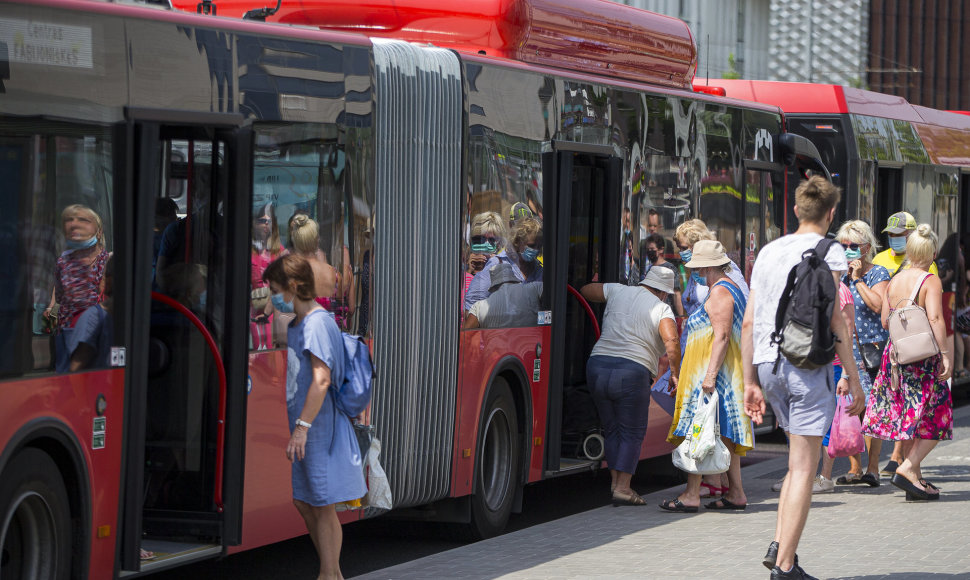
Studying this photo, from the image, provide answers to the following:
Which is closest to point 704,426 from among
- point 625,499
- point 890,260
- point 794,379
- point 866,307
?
point 625,499

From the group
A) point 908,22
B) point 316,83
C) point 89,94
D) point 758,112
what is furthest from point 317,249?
point 908,22

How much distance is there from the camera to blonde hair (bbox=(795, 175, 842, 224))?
7.71 m

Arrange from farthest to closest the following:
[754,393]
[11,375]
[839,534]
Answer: [839,534] → [754,393] → [11,375]

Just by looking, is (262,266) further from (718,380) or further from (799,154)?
(799,154)

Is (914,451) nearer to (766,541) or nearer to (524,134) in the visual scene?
(766,541)

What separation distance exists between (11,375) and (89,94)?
3.78 feet

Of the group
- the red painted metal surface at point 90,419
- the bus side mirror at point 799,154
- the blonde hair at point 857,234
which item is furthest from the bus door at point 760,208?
the red painted metal surface at point 90,419

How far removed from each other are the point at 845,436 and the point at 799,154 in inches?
149

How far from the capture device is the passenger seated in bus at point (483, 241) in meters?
9.30

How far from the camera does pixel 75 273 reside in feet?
20.9

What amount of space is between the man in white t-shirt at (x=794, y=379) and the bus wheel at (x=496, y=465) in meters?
2.25

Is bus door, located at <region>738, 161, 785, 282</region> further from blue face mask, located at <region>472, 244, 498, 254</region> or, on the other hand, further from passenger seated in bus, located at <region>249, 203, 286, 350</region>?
passenger seated in bus, located at <region>249, 203, 286, 350</region>

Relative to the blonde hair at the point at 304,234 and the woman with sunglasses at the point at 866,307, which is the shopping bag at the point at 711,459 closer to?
the woman with sunglasses at the point at 866,307

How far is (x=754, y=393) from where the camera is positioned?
7699 mm
